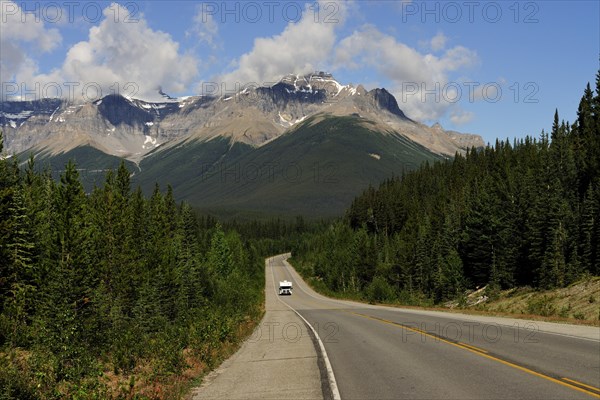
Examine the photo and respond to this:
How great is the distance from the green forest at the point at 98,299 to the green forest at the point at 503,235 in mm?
27374

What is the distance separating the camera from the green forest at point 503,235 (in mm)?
54469

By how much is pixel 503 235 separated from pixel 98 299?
46988mm

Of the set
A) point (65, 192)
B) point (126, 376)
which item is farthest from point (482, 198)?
point (126, 376)

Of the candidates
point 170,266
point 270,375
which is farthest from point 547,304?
point 170,266

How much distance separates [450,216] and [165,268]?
50961 millimetres

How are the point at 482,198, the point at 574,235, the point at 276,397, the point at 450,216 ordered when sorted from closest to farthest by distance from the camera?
the point at 276,397 < the point at 574,235 < the point at 482,198 < the point at 450,216

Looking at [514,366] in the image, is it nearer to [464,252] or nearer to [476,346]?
[476,346]

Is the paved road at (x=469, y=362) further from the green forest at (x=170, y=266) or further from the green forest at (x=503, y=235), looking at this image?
the green forest at (x=503, y=235)

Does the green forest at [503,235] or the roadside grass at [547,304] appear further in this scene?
the green forest at [503,235]

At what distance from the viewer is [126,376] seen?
52.6ft

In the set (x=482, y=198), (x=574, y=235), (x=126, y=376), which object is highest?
(x=482, y=198)

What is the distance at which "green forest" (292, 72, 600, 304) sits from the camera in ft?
179

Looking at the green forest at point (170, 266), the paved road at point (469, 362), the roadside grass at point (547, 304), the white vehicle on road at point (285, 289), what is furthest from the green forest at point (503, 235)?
the paved road at point (469, 362)

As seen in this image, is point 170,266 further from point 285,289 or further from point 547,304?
point 547,304
